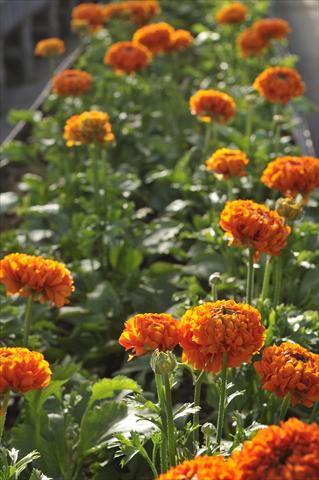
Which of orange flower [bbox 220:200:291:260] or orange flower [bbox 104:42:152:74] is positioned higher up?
orange flower [bbox 220:200:291:260]

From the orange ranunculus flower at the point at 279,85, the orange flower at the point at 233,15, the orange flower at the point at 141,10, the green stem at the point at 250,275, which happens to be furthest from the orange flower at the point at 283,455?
the orange flower at the point at 141,10

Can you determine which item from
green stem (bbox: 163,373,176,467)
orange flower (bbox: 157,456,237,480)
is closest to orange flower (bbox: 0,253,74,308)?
green stem (bbox: 163,373,176,467)

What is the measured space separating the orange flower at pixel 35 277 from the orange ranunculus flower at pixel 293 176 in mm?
790

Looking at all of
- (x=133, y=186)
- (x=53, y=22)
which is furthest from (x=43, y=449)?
(x=53, y=22)

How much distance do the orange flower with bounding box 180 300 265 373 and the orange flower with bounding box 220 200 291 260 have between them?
428 millimetres

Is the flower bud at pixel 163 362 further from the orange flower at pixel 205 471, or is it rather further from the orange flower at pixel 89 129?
the orange flower at pixel 89 129

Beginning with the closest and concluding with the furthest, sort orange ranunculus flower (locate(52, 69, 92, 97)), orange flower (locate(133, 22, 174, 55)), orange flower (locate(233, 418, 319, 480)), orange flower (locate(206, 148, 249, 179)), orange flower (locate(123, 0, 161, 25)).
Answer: orange flower (locate(233, 418, 319, 480)), orange flower (locate(206, 148, 249, 179)), orange ranunculus flower (locate(52, 69, 92, 97)), orange flower (locate(133, 22, 174, 55)), orange flower (locate(123, 0, 161, 25))

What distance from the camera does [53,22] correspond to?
825 cm

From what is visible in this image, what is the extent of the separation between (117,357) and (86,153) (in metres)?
1.73

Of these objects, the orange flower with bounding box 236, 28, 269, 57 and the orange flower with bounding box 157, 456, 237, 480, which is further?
the orange flower with bounding box 236, 28, 269, 57

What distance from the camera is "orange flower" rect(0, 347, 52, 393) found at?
68.4 inches

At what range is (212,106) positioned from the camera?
3443mm

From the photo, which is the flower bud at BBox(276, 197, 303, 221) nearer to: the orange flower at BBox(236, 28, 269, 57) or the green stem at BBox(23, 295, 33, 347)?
the green stem at BBox(23, 295, 33, 347)


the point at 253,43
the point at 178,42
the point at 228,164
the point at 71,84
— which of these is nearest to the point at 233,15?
the point at 253,43
